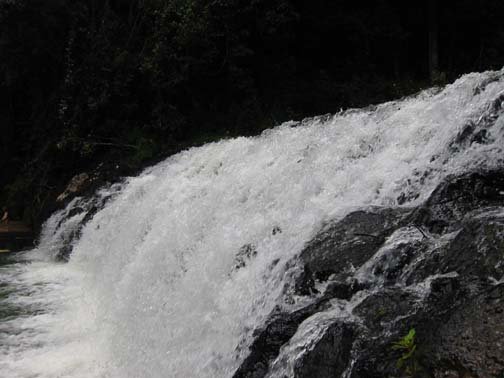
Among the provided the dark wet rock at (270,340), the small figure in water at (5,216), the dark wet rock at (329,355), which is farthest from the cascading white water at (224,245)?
the small figure in water at (5,216)

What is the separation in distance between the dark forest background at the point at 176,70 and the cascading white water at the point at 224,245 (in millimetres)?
4508

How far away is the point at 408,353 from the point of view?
2.39m

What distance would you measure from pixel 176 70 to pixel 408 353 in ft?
32.6

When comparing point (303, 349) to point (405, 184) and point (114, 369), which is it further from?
point (114, 369)

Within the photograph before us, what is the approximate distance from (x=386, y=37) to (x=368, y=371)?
38.9 feet

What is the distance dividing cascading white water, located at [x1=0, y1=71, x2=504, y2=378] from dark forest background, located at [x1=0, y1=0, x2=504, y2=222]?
177 inches

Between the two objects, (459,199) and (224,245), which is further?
(224,245)

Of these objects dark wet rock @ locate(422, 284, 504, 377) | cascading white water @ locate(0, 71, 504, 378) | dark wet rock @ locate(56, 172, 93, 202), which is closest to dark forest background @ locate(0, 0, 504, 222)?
dark wet rock @ locate(56, 172, 93, 202)

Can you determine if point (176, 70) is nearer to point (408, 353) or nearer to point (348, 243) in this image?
point (348, 243)

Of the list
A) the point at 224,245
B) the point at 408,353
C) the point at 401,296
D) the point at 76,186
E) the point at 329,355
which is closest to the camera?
the point at 408,353

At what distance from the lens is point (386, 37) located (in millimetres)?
12898

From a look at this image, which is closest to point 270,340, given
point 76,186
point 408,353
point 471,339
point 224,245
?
point 408,353

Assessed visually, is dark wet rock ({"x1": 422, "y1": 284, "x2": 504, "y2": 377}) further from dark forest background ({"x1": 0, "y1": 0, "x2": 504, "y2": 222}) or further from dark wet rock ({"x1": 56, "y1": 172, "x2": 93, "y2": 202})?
dark wet rock ({"x1": 56, "y1": 172, "x2": 93, "y2": 202})

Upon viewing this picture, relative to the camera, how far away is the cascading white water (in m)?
3.65
